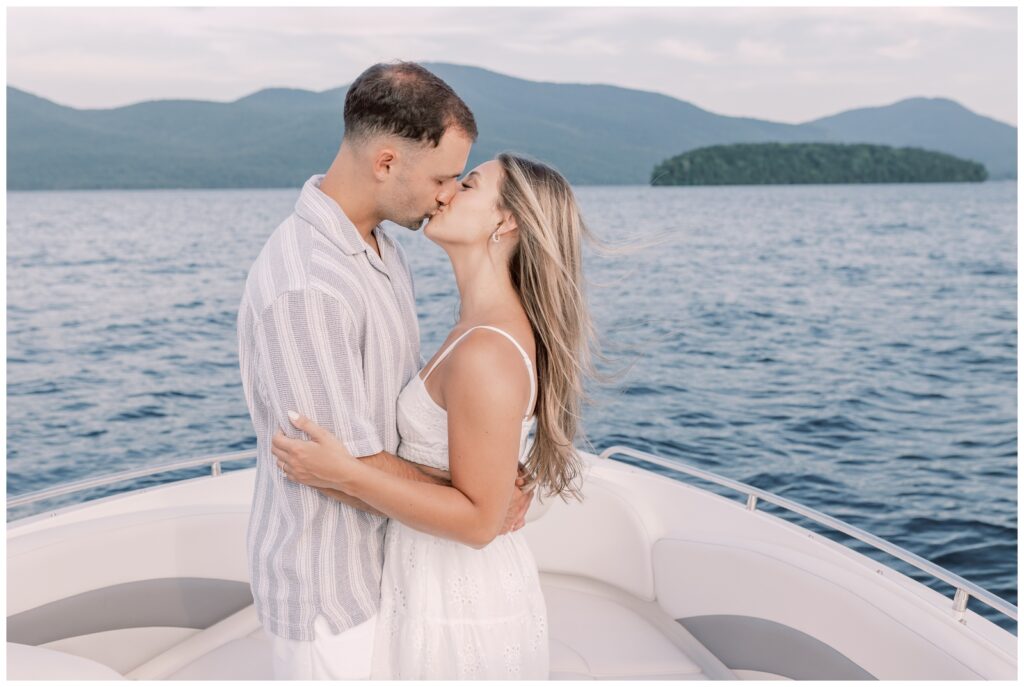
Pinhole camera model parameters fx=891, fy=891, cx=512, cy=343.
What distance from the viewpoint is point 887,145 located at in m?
72.2

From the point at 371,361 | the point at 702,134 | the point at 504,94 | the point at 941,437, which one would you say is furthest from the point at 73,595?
the point at 702,134

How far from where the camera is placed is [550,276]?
1.79 metres

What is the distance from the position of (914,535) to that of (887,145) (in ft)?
241

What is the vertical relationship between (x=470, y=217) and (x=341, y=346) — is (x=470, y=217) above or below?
above

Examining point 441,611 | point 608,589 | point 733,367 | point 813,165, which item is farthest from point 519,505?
point 813,165

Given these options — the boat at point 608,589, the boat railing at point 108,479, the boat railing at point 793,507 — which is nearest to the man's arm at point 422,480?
the boat at point 608,589

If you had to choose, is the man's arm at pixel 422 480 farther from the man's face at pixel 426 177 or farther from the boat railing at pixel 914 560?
the boat railing at pixel 914 560

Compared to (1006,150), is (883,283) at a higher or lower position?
lower

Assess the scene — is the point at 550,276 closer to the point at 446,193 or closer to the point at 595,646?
the point at 446,193

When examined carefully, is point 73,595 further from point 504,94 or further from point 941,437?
point 504,94

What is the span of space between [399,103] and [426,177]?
147mm

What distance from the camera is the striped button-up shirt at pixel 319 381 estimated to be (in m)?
1.50

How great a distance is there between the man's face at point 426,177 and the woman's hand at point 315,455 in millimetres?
448

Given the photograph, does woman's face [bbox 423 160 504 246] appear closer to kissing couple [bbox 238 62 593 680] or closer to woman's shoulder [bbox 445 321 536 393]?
kissing couple [bbox 238 62 593 680]
